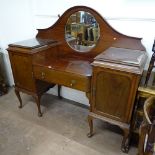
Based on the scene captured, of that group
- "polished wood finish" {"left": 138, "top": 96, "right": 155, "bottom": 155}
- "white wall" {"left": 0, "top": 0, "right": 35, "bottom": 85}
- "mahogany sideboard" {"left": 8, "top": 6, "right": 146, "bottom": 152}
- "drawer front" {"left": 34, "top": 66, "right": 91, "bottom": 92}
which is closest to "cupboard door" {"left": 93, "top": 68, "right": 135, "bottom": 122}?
"mahogany sideboard" {"left": 8, "top": 6, "right": 146, "bottom": 152}

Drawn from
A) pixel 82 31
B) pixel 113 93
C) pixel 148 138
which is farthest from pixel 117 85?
pixel 82 31

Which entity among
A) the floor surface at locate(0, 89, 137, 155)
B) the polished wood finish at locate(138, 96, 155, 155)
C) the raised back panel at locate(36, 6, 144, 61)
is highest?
the raised back panel at locate(36, 6, 144, 61)

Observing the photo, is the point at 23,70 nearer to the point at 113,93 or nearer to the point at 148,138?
the point at 113,93

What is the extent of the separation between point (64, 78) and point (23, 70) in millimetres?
532

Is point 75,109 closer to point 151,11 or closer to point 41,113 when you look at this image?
point 41,113

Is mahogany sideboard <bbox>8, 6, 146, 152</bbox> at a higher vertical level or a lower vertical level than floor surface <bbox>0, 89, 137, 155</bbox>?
higher

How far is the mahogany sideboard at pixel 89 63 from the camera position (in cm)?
132

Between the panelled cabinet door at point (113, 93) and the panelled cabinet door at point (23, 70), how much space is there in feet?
2.44

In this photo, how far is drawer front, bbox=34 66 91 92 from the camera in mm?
1490

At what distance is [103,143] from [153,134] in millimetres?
868

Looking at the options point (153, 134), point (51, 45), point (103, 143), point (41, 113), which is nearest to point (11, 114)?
point (41, 113)

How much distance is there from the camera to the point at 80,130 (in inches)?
73.1

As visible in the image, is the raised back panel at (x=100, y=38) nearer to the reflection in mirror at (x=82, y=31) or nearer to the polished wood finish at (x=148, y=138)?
the reflection in mirror at (x=82, y=31)

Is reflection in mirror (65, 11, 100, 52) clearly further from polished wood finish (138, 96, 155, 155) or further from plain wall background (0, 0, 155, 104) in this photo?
polished wood finish (138, 96, 155, 155)
